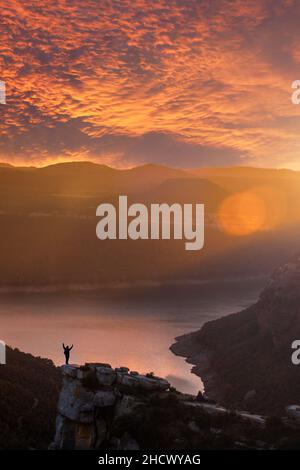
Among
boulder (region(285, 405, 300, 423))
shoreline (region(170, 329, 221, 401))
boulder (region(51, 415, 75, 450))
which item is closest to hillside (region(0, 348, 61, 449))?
boulder (region(51, 415, 75, 450))

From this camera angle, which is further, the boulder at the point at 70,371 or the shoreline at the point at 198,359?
the shoreline at the point at 198,359

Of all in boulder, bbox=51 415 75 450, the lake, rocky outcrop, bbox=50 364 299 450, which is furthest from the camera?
the lake

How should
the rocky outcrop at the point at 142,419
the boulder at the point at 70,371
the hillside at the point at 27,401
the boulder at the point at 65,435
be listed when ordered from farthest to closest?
the hillside at the point at 27,401 → the boulder at the point at 70,371 → the boulder at the point at 65,435 → the rocky outcrop at the point at 142,419

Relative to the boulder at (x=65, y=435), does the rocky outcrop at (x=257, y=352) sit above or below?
above

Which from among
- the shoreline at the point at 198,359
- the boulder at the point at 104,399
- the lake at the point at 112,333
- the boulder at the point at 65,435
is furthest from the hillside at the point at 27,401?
the shoreline at the point at 198,359

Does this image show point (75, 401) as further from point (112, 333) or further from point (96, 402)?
point (112, 333)

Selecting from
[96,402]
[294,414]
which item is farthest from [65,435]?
[294,414]

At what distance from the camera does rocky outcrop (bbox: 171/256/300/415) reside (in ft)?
275

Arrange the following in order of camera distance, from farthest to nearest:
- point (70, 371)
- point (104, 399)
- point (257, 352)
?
point (257, 352) → point (70, 371) → point (104, 399)

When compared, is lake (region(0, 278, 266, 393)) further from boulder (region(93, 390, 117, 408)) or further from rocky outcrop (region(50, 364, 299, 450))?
boulder (region(93, 390, 117, 408))

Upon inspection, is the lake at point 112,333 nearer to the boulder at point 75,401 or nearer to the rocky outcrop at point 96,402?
the rocky outcrop at point 96,402

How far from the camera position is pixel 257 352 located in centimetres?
10294

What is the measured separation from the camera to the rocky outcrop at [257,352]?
83875 mm
